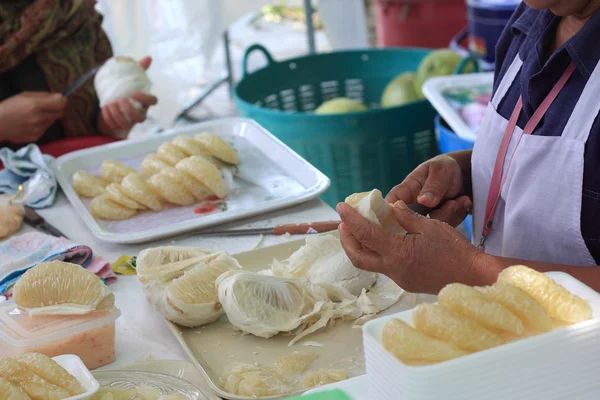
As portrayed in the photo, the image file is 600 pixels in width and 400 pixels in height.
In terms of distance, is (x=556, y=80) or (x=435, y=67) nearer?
(x=556, y=80)

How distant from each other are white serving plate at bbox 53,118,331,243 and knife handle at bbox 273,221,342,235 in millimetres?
136

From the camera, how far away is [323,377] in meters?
1.43

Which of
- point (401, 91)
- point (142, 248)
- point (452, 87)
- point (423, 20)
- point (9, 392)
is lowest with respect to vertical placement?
point (423, 20)

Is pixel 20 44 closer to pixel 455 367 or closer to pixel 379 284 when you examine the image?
pixel 379 284

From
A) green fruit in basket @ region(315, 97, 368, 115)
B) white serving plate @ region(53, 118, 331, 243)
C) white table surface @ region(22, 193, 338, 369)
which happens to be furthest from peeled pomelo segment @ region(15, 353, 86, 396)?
green fruit in basket @ region(315, 97, 368, 115)

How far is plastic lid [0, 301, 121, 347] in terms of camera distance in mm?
1460

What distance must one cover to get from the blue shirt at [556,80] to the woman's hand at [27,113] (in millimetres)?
1711

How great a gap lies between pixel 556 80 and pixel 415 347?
37.9 inches

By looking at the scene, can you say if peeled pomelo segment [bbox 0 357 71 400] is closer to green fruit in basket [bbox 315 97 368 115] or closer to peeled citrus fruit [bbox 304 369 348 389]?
peeled citrus fruit [bbox 304 369 348 389]

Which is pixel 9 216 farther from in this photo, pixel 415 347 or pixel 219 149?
pixel 415 347

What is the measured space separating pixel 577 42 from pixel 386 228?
0.58 meters

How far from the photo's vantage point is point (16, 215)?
2.27 meters

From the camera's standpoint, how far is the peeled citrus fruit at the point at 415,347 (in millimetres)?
972

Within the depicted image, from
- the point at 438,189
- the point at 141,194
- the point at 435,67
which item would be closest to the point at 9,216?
the point at 141,194
